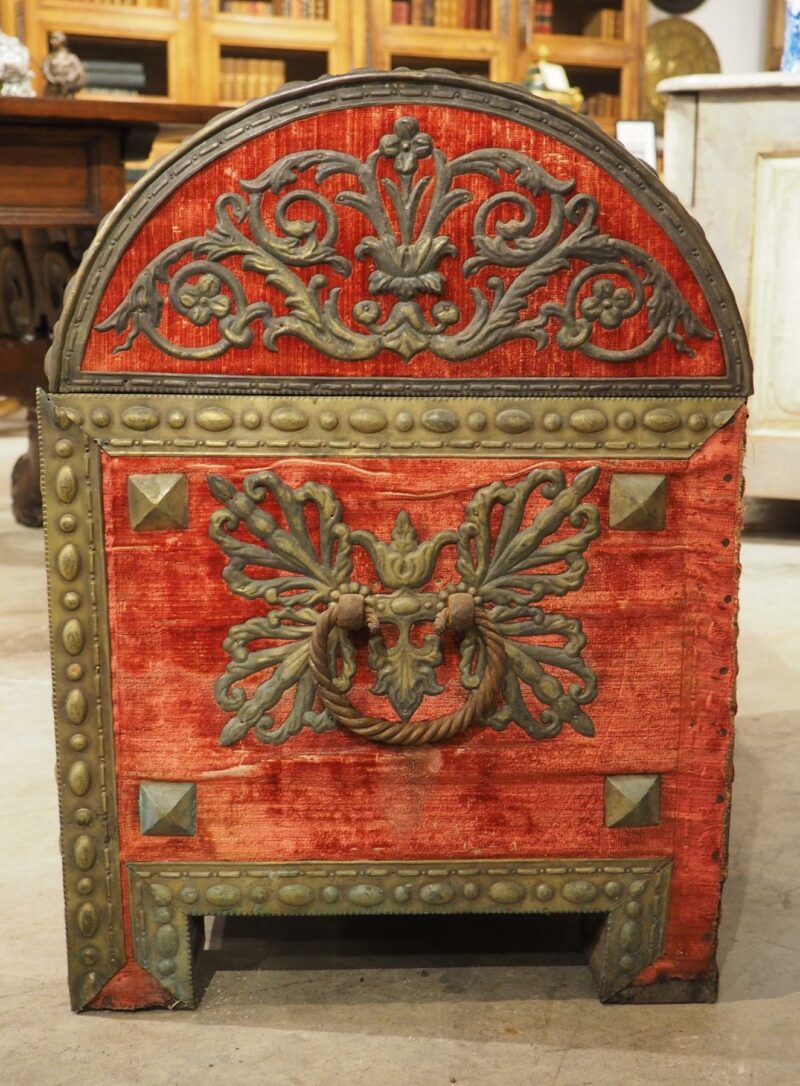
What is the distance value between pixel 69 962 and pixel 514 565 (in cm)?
48

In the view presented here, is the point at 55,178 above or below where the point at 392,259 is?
above

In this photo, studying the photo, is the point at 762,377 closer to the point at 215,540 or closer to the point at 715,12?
the point at 215,540

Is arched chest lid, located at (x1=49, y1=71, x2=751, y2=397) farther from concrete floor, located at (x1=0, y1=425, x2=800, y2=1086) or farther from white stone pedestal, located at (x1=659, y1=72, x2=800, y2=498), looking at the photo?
white stone pedestal, located at (x1=659, y1=72, x2=800, y2=498)

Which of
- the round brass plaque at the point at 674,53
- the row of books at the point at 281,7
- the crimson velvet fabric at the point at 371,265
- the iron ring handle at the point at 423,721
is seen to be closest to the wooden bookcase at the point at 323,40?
the row of books at the point at 281,7

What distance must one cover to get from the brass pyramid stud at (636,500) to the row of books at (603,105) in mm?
4324

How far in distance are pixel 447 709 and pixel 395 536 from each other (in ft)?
0.47

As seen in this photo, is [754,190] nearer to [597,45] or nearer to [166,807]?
[166,807]

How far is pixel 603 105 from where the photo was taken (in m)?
4.94

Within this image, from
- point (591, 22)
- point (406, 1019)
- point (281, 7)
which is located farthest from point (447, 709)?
point (591, 22)

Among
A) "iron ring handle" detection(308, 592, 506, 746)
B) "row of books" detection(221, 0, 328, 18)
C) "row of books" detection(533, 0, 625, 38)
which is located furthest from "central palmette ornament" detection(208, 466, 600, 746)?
"row of books" detection(533, 0, 625, 38)

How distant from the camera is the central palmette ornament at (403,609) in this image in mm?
961

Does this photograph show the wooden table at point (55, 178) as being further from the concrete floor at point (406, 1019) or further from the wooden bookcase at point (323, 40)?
the wooden bookcase at point (323, 40)

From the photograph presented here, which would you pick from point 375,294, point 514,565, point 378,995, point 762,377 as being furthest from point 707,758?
point 762,377

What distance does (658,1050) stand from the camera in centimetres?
98
